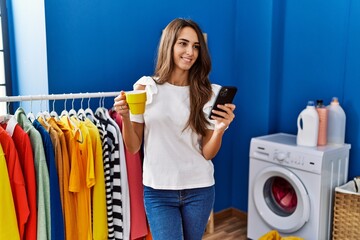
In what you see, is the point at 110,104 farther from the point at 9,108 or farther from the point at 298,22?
the point at 298,22

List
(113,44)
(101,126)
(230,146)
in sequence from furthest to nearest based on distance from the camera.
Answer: (230,146) → (113,44) → (101,126)

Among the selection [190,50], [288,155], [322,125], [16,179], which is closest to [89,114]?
[16,179]

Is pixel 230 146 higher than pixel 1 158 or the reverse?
the reverse

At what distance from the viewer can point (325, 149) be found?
2486 millimetres

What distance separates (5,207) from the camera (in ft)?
5.25

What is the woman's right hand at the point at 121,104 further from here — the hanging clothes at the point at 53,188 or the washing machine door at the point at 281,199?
the washing machine door at the point at 281,199

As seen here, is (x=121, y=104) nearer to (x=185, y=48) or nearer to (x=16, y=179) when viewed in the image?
(x=185, y=48)

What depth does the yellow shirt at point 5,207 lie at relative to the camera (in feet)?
5.22

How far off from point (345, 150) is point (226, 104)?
1449 mm

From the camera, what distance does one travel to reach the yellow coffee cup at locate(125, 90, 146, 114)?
1.44 m

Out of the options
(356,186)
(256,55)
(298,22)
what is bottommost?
(356,186)

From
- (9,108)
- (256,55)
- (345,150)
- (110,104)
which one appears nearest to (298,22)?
(256,55)

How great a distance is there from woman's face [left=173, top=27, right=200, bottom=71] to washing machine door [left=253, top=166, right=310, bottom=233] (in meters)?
1.30

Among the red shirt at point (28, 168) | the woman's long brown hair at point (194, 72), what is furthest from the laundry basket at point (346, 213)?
the red shirt at point (28, 168)
